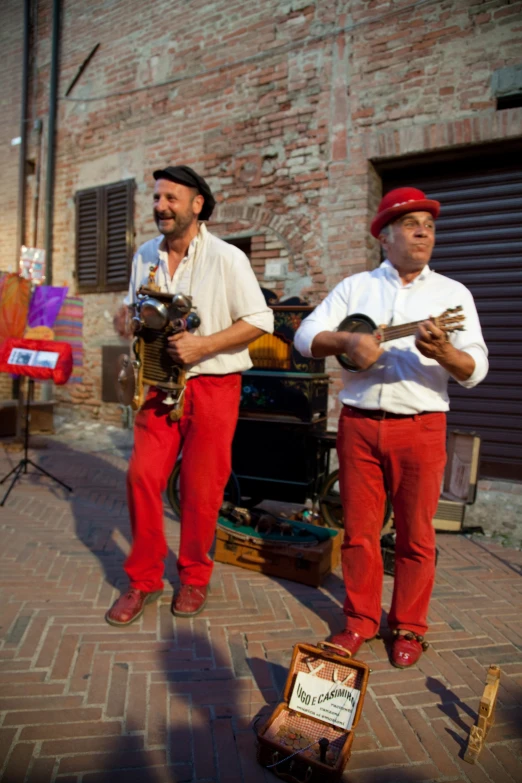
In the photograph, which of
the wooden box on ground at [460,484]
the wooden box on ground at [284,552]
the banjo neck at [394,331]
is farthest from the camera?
the wooden box on ground at [460,484]

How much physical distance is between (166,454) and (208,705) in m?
1.18

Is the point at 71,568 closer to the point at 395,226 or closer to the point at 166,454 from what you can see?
the point at 166,454

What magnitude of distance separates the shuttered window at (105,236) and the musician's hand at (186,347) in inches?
247

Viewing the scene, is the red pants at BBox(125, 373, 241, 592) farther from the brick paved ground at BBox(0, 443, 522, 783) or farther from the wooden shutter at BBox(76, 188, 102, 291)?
the wooden shutter at BBox(76, 188, 102, 291)

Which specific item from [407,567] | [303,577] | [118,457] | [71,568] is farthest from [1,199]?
[407,567]

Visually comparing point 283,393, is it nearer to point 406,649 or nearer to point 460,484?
point 460,484

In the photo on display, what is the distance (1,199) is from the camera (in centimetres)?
1053

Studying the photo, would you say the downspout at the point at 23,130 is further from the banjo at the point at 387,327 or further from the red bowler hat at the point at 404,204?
the red bowler hat at the point at 404,204

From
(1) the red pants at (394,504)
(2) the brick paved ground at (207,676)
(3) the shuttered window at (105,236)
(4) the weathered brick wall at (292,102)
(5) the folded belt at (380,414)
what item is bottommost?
(2) the brick paved ground at (207,676)

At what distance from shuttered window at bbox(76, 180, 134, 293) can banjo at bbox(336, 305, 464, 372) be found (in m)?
6.63

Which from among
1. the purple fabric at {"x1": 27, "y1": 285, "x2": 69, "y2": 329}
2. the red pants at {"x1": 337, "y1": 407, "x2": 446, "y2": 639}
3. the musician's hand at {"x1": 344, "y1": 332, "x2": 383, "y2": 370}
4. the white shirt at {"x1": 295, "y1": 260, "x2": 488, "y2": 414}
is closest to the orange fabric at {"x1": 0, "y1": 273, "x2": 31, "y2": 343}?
the purple fabric at {"x1": 27, "y1": 285, "x2": 69, "y2": 329}

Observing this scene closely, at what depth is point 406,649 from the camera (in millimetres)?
2648

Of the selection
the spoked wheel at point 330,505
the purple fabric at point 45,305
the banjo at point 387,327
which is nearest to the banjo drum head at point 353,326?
the banjo at point 387,327

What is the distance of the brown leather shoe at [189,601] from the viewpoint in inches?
118
